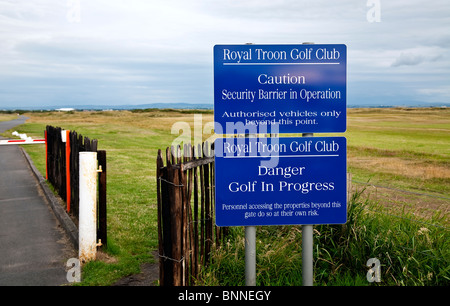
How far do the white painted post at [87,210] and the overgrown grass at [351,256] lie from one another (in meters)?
1.86

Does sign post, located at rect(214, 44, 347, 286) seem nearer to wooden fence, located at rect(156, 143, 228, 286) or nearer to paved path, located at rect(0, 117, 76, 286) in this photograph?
wooden fence, located at rect(156, 143, 228, 286)

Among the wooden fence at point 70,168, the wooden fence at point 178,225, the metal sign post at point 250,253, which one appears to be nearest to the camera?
the metal sign post at point 250,253

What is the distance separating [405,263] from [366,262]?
0.41 m

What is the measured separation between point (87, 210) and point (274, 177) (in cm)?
316

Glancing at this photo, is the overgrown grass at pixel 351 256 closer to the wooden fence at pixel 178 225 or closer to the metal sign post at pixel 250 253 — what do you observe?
the wooden fence at pixel 178 225

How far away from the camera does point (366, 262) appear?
5.24 metres

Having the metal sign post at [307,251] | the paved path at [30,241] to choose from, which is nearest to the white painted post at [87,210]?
the paved path at [30,241]

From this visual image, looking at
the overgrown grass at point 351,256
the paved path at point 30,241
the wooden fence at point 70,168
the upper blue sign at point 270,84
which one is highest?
the upper blue sign at point 270,84

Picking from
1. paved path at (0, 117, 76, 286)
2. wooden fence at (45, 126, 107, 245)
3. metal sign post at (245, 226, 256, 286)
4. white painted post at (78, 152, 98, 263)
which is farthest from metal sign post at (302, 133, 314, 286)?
wooden fence at (45, 126, 107, 245)

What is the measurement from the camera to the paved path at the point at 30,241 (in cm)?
590

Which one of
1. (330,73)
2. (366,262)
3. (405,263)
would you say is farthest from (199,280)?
(330,73)

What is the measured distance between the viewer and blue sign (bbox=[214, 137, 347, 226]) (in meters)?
4.27

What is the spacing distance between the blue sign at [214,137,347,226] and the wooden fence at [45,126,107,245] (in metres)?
2.93
